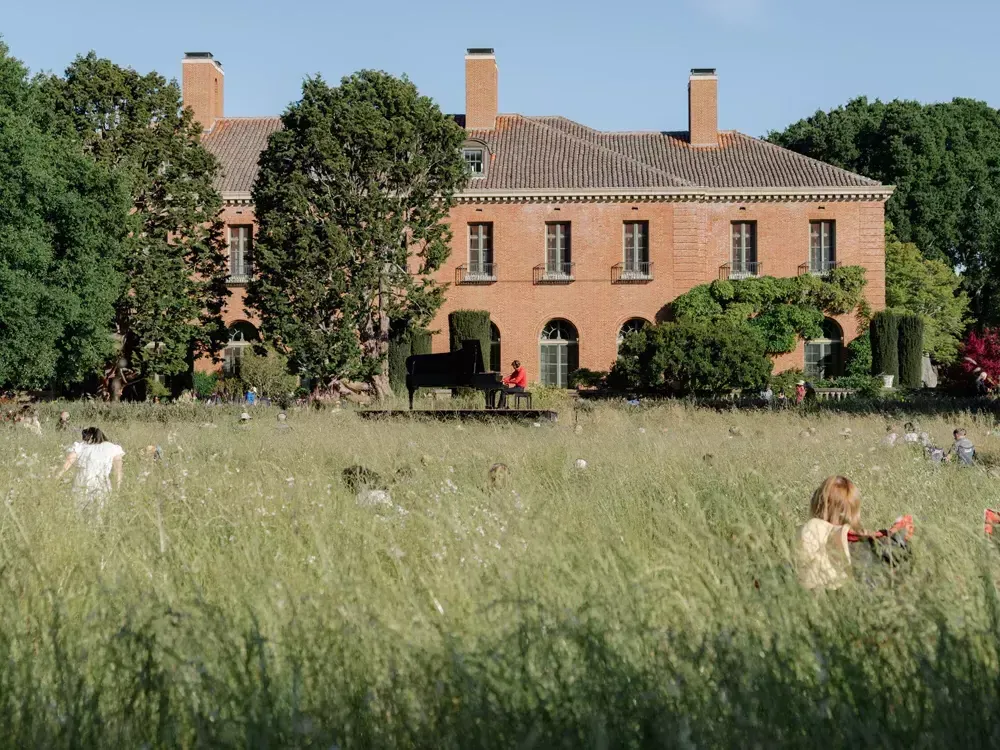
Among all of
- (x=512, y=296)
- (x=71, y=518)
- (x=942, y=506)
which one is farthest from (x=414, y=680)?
(x=512, y=296)

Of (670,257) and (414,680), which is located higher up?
(670,257)

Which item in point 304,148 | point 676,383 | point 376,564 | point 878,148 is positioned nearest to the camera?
point 376,564

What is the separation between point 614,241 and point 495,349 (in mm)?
5003

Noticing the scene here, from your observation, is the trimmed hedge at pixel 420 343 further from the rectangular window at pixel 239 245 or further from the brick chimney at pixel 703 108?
the brick chimney at pixel 703 108

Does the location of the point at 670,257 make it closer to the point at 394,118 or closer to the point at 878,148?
the point at 394,118

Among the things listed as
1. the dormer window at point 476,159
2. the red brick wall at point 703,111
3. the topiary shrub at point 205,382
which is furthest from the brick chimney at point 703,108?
the topiary shrub at point 205,382

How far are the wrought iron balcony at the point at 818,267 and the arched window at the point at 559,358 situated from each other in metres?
7.36

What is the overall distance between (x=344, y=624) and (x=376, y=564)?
1512 mm

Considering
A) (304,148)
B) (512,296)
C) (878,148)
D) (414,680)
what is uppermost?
(878,148)

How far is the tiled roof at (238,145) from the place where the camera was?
41.5 meters

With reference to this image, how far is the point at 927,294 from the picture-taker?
47188mm

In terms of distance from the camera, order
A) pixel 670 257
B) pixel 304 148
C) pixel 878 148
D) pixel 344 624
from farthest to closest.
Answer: pixel 878 148 < pixel 670 257 < pixel 304 148 < pixel 344 624

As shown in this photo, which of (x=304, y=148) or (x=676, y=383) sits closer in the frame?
(x=304, y=148)

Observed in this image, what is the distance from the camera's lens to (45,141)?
1025 inches
